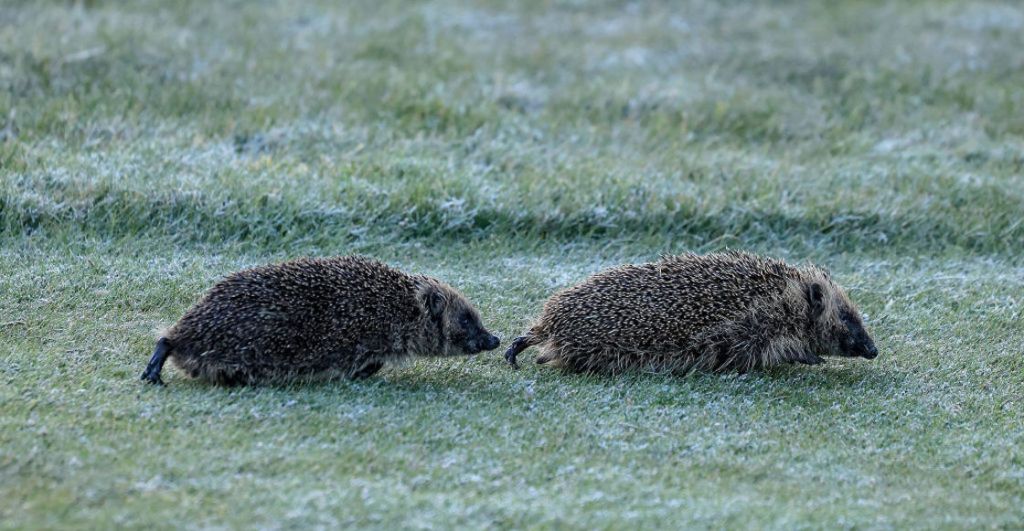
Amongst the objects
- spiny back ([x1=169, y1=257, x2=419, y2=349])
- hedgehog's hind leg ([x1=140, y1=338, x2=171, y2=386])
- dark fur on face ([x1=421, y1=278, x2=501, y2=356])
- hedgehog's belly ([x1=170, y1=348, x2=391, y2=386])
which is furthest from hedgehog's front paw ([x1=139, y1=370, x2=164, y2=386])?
dark fur on face ([x1=421, y1=278, x2=501, y2=356])

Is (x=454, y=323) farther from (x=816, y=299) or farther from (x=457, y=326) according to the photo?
(x=816, y=299)

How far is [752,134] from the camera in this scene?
1375cm

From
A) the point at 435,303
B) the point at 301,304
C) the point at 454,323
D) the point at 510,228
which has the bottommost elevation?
the point at 510,228

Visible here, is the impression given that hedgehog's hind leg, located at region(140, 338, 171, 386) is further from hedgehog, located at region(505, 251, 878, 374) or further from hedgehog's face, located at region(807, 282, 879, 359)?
hedgehog's face, located at region(807, 282, 879, 359)

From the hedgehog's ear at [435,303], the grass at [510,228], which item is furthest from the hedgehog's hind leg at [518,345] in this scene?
the hedgehog's ear at [435,303]

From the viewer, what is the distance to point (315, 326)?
714cm

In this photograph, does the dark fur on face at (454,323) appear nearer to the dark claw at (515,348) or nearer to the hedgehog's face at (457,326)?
the hedgehog's face at (457,326)

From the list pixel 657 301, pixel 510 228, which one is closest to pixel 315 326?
pixel 657 301

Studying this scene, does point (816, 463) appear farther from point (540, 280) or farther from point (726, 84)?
point (726, 84)

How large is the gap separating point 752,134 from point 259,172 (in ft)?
19.3

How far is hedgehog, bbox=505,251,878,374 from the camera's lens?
777 centimetres

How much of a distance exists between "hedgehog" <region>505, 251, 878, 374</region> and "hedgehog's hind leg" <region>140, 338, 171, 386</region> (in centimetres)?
226

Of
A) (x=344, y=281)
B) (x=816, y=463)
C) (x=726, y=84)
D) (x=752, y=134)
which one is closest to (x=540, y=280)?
(x=344, y=281)

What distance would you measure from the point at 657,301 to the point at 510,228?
3.10 meters
